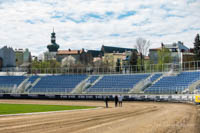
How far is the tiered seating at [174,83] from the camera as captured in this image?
4931 centimetres

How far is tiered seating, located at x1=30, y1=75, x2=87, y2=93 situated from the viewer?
211 ft

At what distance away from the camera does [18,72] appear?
299ft

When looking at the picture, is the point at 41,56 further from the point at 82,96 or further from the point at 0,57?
the point at 82,96

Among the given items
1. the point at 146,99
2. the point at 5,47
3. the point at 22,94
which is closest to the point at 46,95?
the point at 22,94

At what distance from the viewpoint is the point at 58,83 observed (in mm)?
67500

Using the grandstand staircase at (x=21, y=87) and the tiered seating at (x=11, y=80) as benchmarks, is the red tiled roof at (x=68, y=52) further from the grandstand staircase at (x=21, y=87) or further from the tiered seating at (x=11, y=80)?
the grandstand staircase at (x=21, y=87)

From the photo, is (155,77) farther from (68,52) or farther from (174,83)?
(68,52)

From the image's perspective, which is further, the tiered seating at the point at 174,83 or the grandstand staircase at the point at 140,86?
the grandstand staircase at the point at 140,86

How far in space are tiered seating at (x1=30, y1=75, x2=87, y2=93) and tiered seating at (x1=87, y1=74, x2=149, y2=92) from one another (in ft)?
18.5

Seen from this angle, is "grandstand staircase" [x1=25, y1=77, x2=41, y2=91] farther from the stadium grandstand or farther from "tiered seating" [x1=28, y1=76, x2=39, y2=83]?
"tiered seating" [x1=28, y1=76, x2=39, y2=83]

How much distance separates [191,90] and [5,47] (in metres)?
111

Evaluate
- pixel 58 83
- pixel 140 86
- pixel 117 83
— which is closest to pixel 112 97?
pixel 140 86

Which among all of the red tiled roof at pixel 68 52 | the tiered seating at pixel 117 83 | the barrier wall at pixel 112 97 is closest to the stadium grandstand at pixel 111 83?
the tiered seating at pixel 117 83

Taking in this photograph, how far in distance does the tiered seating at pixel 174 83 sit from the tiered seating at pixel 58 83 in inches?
755
